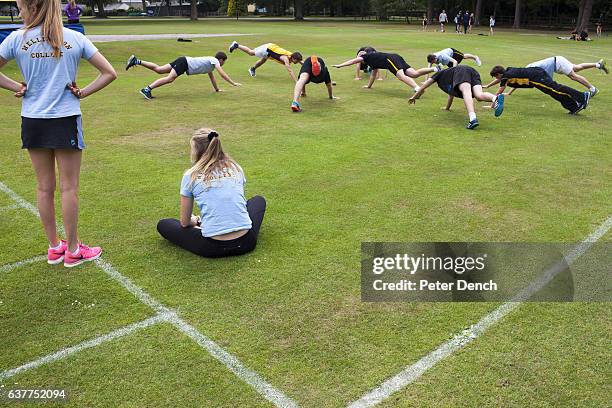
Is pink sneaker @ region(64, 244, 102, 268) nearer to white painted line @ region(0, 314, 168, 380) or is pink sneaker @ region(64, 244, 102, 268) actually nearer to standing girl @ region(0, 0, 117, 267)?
standing girl @ region(0, 0, 117, 267)

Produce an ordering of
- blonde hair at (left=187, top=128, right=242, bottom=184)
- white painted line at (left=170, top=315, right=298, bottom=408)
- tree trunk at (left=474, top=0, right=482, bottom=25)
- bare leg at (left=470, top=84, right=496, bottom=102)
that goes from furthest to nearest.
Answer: tree trunk at (left=474, top=0, right=482, bottom=25) → bare leg at (left=470, top=84, right=496, bottom=102) → blonde hair at (left=187, top=128, right=242, bottom=184) → white painted line at (left=170, top=315, right=298, bottom=408)

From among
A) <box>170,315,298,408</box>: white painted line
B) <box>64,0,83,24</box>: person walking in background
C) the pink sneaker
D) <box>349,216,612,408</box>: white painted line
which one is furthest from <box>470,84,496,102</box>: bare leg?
<box>64,0,83,24</box>: person walking in background

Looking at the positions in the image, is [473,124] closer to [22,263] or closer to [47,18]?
[47,18]

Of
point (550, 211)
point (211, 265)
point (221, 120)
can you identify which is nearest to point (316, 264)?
point (211, 265)

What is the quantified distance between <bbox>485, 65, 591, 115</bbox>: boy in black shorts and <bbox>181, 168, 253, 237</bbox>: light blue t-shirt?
8491 millimetres

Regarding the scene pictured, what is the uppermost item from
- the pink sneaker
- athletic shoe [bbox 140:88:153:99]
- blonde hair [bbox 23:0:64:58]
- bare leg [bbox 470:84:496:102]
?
blonde hair [bbox 23:0:64:58]

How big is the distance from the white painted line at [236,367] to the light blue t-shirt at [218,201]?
1000 mm

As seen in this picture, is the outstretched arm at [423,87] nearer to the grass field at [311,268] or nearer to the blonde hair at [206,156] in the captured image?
the grass field at [311,268]

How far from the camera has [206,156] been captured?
15.4 ft

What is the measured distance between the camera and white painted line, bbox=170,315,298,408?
320cm

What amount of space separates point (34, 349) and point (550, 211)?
5.33m

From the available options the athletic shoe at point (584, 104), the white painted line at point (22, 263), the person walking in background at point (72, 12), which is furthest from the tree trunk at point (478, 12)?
the white painted line at point (22, 263)

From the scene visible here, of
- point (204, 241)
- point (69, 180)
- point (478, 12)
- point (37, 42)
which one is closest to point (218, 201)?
point (204, 241)

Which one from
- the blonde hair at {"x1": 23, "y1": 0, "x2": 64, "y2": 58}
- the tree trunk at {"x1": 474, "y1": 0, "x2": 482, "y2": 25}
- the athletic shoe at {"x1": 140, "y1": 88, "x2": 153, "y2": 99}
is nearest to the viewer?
the blonde hair at {"x1": 23, "y1": 0, "x2": 64, "y2": 58}
